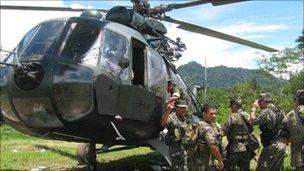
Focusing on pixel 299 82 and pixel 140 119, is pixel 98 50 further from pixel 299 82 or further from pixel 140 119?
pixel 299 82

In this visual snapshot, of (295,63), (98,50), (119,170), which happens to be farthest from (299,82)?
(98,50)

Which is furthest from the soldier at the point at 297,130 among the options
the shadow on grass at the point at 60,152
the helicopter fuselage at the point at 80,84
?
the shadow on grass at the point at 60,152

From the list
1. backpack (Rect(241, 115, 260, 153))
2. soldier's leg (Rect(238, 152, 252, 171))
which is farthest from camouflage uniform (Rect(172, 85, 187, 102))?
soldier's leg (Rect(238, 152, 252, 171))

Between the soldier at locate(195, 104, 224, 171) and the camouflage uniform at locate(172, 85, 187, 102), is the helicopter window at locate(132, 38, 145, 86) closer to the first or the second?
the camouflage uniform at locate(172, 85, 187, 102)

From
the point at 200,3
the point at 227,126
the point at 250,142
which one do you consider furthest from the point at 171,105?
the point at 200,3

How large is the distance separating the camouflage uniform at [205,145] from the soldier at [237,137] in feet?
2.23

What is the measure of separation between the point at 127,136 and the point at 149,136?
22.6 inches

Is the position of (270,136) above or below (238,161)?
above

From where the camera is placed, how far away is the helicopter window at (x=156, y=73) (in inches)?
318

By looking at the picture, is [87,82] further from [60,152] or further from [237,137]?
[60,152]

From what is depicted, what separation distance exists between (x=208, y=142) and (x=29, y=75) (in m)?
2.79

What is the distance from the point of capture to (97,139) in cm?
767

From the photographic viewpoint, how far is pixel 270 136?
27.7 feet

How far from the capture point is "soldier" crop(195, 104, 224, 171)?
7.42 metres
